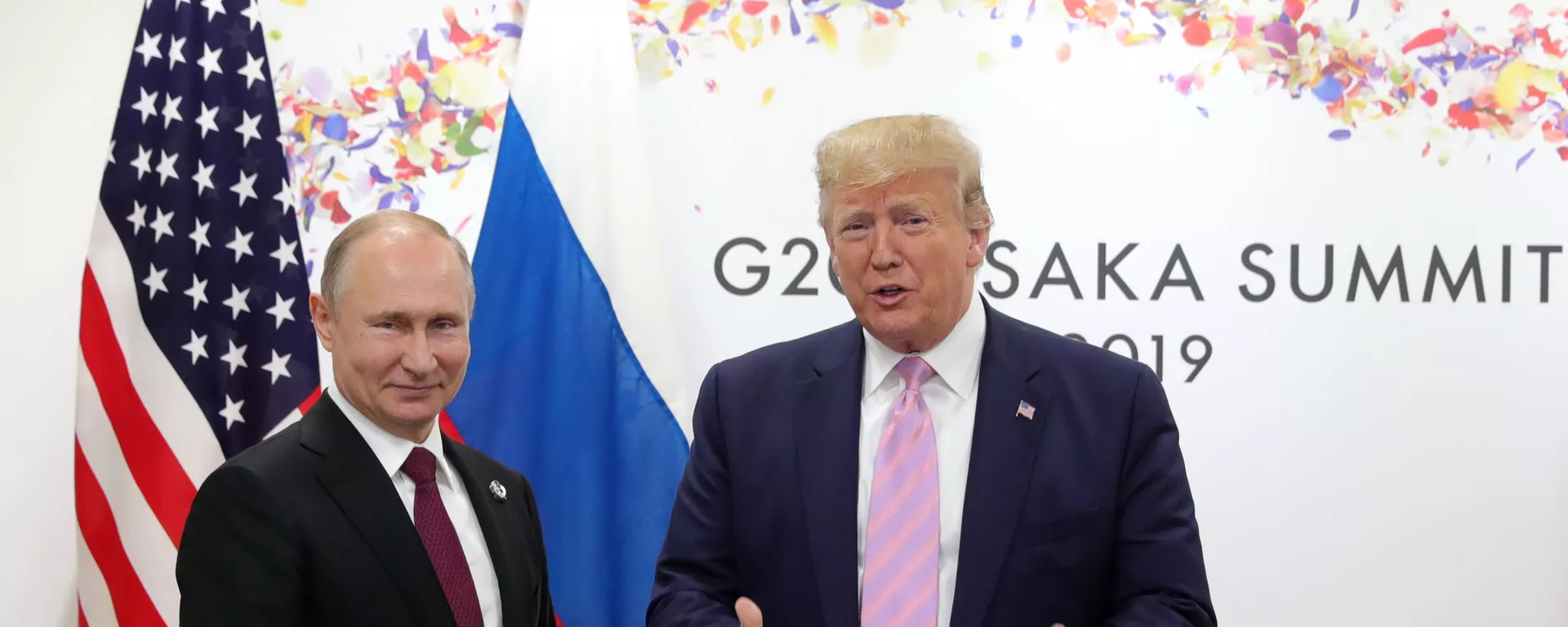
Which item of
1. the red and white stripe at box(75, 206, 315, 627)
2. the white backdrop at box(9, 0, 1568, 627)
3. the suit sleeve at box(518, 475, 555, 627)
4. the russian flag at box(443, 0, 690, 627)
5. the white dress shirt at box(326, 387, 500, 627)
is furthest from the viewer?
the white backdrop at box(9, 0, 1568, 627)

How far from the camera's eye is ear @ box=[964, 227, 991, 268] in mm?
1807

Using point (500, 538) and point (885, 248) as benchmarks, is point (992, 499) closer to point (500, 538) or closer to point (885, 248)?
point (885, 248)

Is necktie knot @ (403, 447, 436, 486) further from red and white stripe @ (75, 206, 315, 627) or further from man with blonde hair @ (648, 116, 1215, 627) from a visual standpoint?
red and white stripe @ (75, 206, 315, 627)

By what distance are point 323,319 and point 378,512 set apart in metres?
0.32

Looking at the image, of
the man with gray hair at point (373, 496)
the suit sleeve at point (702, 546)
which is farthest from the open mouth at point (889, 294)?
the man with gray hair at point (373, 496)

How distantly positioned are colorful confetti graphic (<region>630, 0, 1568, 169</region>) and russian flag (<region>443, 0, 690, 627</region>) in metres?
0.31

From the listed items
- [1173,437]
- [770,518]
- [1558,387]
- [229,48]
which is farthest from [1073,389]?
[229,48]

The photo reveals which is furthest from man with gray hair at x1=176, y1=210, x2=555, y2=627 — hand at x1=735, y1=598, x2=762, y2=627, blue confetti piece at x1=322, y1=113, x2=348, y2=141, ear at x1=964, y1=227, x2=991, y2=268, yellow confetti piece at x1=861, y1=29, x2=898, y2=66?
yellow confetti piece at x1=861, y1=29, x2=898, y2=66

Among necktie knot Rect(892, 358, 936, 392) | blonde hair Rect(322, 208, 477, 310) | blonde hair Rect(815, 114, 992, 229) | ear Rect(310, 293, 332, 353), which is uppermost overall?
blonde hair Rect(815, 114, 992, 229)

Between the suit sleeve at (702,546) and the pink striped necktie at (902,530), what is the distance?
0.75 feet

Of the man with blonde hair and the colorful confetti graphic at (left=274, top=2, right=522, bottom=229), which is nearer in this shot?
→ the man with blonde hair

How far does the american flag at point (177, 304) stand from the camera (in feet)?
8.47

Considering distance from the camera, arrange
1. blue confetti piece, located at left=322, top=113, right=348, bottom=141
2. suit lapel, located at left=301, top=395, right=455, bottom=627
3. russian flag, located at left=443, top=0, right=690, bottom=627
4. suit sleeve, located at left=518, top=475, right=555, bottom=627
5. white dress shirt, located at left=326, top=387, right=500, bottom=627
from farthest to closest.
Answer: blue confetti piece, located at left=322, top=113, right=348, bottom=141
russian flag, located at left=443, top=0, right=690, bottom=627
suit sleeve, located at left=518, top=475, right=555, bottom=627
white dress shirt, located at left=326, top=387, right=500, bottom=627
suit lapel, located at left=301, top=395, right=455, bottom=627

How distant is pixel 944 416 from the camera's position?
179cm
